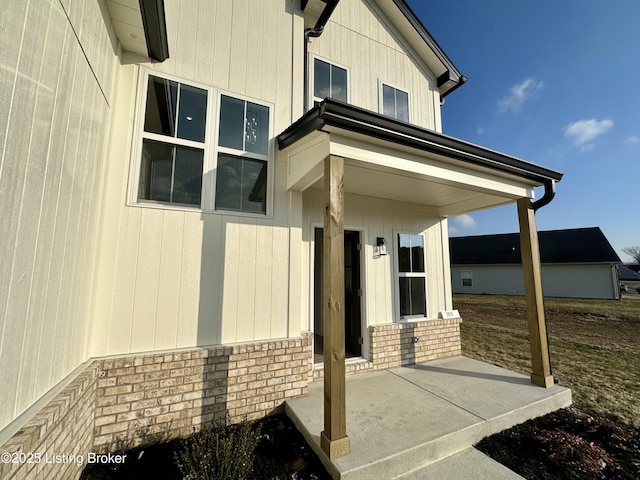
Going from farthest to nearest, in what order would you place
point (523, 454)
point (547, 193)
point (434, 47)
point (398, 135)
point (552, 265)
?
point (552, 265)
point (434, 47)
point (547, 193)
point (398, 135)
point (523, 454)

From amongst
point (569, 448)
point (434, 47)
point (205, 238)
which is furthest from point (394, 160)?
point (434, 47)

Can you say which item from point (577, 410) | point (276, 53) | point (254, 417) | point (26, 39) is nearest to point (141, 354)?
point (254, 417)

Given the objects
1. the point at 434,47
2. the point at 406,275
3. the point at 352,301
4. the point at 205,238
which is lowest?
the point at 352,301

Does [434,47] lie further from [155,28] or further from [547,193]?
[155,28]

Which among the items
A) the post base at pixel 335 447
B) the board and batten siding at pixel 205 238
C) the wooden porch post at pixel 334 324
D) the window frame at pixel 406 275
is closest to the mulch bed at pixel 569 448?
A: the post base at pixel 335 447

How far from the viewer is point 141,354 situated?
2.94m

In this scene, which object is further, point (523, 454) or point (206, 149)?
point (206, 149)

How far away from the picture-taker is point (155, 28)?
2959 millimetres

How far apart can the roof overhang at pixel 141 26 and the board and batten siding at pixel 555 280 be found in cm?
2680

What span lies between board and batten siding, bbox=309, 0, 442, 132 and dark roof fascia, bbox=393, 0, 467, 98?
33 cm

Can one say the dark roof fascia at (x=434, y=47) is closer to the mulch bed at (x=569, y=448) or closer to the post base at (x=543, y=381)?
the post base at (x=543, y=381)

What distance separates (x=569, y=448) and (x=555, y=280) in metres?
25.0

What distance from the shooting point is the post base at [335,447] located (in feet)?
8.15

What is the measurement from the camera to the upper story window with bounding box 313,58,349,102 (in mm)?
5105
